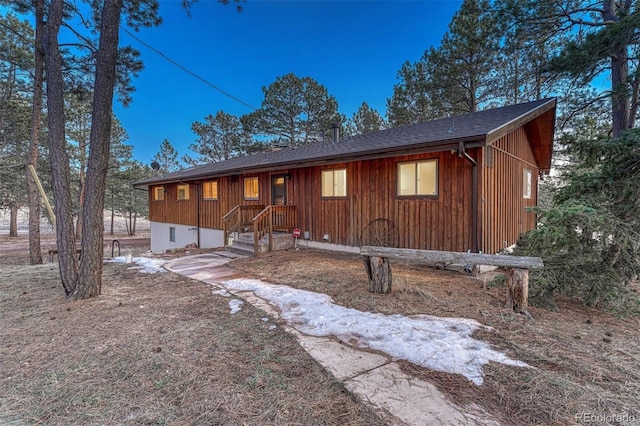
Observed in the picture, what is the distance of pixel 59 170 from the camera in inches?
173

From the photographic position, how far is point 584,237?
3.67m

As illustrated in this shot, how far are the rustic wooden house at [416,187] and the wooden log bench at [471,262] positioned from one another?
45.3 inches

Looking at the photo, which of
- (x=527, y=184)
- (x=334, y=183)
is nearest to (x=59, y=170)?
(x=334, y=183)

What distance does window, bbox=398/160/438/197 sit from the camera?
6.57 m

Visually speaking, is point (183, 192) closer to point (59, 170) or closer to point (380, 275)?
point (59, 170)

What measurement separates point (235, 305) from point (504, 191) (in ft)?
23.2

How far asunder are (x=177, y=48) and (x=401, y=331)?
11.8 metres

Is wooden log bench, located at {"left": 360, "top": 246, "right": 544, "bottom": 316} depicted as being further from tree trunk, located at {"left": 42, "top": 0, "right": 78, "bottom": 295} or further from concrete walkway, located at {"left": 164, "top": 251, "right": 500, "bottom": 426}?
tree trunk, located at {"left": 42, "top": 0, "right": 78, "bottom": 295}

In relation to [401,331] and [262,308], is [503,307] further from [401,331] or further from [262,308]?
[262,308]

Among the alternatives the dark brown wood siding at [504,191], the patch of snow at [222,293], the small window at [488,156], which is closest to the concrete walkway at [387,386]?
the patch of snow at [222,293]

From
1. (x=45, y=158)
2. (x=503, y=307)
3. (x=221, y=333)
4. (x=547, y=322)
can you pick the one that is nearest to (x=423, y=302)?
(x=503, y=307)

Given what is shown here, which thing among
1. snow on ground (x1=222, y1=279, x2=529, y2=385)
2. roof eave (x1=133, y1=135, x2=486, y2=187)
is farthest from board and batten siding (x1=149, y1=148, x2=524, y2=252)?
snow on ground (x1=222, y1=279, x2=529, y2=385)

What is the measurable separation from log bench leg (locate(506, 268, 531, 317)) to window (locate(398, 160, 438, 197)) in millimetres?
3197

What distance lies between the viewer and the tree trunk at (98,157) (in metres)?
4.32
